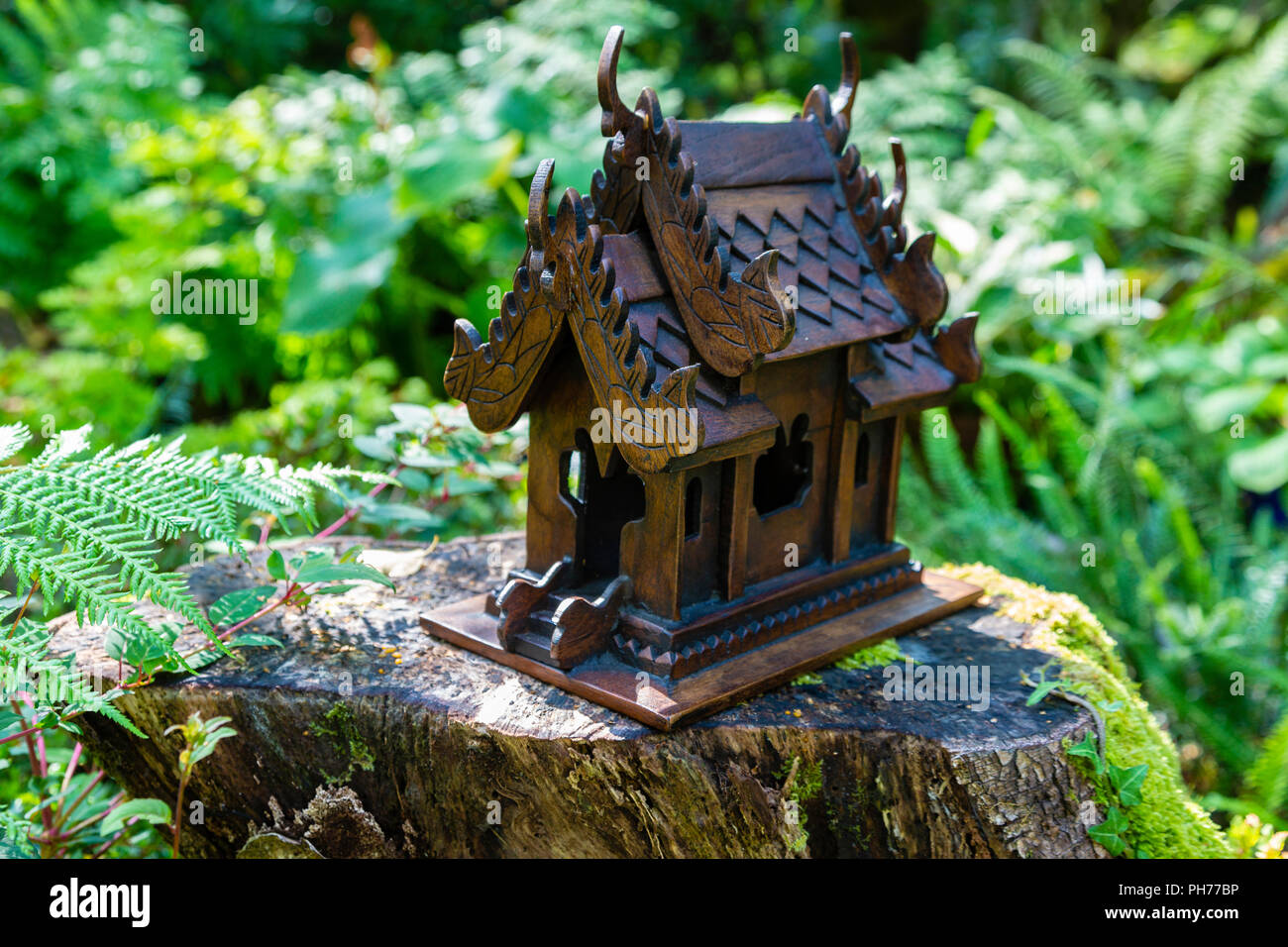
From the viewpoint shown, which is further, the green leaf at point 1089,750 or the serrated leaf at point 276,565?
the serrated leaf at point 276,565

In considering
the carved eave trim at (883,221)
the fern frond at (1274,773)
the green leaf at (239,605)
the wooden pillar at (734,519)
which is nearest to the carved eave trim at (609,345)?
the wooden pillar at (734,519)

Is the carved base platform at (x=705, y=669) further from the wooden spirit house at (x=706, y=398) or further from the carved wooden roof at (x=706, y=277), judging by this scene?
the carved wooden roof at (x=706, y=277)

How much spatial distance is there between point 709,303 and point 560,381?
1.20 ft

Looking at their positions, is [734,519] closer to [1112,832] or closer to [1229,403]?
[1112,832]

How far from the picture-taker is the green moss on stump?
211 centimetres

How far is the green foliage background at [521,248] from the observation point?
3.87m

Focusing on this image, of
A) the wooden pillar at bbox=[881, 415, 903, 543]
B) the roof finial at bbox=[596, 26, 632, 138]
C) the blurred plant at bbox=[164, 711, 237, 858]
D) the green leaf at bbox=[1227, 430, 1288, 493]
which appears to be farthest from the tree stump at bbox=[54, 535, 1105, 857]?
the green leaf at bbox=[1227, 430, 1288, 493]

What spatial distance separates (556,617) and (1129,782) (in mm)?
1120

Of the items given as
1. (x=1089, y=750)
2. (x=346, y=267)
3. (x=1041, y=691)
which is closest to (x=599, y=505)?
(x=1041, y=691)

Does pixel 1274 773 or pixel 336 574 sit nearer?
pixel 336 574

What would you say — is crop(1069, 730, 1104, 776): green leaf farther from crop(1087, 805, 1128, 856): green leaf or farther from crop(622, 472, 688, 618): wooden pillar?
crop(622, 472, 688, 618): wooden pillar

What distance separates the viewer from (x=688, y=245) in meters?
1.98

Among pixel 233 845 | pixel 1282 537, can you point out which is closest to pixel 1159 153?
pixel 1282 537

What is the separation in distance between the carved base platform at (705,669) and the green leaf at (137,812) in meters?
0.61
